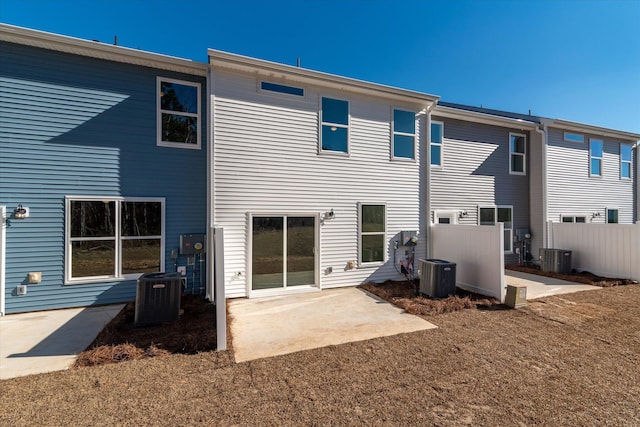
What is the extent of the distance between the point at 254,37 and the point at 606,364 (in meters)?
12.0

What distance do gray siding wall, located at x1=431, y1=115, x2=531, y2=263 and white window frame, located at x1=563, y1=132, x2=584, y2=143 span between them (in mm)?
1674

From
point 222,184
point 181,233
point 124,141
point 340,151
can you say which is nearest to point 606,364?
point 340,151

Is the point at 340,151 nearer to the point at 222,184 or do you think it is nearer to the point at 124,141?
the point at 222,184

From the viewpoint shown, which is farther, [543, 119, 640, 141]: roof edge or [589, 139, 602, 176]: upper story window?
[589, 139, 602, 176]: upper story window

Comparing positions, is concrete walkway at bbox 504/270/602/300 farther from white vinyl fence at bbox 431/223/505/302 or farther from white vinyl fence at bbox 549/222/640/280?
white vinyl fence at bbox 549/222/640/280

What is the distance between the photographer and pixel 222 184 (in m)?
6.21

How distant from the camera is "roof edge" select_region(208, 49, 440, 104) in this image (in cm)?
600

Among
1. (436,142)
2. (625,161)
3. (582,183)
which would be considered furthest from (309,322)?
(625,161)

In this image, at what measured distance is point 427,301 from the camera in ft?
19.7

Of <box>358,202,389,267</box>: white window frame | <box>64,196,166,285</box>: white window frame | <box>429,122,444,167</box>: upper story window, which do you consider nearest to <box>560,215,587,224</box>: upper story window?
<box>429,122,444,167</box>: upper story window

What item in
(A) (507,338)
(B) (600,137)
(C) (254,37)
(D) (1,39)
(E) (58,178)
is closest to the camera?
(A) (507,338)

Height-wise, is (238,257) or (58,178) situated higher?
(58,178)

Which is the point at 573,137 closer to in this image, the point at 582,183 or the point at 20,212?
the point at 582,183

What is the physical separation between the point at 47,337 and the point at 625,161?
20.7m
